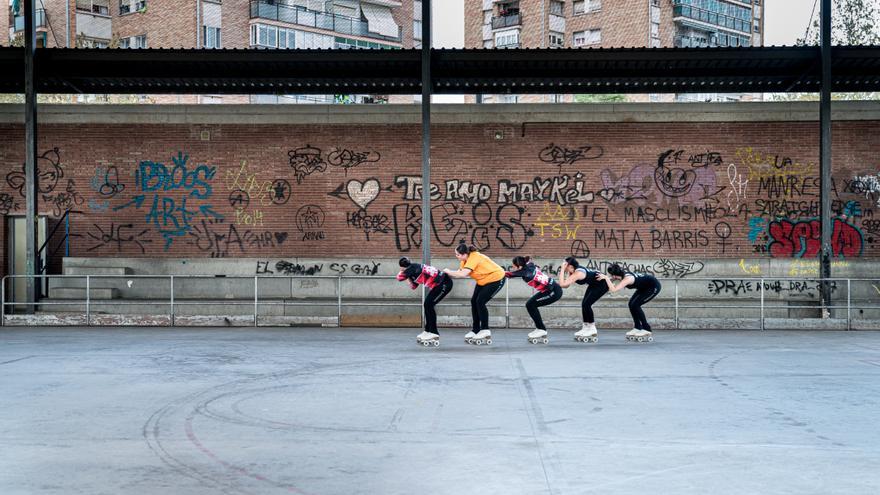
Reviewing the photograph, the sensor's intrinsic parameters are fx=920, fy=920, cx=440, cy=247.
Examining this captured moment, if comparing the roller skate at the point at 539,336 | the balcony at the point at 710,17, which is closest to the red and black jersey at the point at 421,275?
the roller skate at the point at 539,336

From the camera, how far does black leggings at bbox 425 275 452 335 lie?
15891 millimetres

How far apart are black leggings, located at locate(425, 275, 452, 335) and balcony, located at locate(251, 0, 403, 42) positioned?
1521 inches

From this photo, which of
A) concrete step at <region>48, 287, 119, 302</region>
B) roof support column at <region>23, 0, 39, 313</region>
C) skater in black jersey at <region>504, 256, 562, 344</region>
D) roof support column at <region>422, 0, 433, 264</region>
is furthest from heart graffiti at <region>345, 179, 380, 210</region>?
roof support column at <region>23, 0, 39, 313</region>

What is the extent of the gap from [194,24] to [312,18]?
7.88 meters

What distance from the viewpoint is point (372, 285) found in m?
21.6

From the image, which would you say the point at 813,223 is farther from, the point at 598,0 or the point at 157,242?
the point at 598,0

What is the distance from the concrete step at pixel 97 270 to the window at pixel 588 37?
4568cm

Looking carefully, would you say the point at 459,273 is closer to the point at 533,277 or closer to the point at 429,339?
the point at 429,339

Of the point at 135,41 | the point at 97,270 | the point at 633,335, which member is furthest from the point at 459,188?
the point at 135,41

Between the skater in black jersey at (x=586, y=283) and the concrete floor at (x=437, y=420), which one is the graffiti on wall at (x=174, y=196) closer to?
the concrete floor at (x=437, y=420)

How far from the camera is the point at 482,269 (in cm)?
1608

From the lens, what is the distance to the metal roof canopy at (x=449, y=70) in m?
19.4

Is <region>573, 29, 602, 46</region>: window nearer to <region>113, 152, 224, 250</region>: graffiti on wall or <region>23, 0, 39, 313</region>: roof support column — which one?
<region>113, 152, 224, 250</region>: graffiti on wall

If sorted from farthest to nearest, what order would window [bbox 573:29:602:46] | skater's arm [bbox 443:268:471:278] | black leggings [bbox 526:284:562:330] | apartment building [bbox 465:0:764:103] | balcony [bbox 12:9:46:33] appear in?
window [bbox 573:29:602:46]
apartment building [bbox 465:0:764:103]
balcony [bbox 12:9:46:33]
black leggings [bbox 526:284:562:330]
skater's arm [bbox 443:268:471:278]
